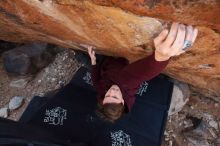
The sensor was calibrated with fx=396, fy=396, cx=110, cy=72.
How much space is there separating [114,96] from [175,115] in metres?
0.86

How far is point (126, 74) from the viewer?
7.97 feet

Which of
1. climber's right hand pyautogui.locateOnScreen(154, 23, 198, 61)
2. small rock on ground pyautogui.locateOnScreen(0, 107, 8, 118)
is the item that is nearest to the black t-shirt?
small rock on ground pyautogui.locateOnScreen(0, 107, 8, 118)

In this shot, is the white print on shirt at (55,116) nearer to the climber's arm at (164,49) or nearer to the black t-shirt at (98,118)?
the black t-shirt at (98,118)

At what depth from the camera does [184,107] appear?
10.4 ft

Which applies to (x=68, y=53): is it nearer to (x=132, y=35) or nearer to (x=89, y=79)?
(x=89, y=79)

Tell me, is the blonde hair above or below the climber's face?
below

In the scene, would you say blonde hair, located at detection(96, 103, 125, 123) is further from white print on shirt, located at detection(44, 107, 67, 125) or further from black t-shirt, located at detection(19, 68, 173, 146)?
white print on shirt, located at detection(44, 107, 67, 125)

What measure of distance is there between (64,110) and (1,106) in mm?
760

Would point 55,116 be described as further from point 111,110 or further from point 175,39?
point 175,39

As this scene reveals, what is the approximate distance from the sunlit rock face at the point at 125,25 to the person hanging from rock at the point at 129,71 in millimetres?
66

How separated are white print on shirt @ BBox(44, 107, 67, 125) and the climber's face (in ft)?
2.25

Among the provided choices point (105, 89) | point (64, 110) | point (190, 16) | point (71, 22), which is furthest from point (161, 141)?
point (190, 16)

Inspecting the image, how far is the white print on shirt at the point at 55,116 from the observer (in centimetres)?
304

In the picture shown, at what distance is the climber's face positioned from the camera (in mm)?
2457
